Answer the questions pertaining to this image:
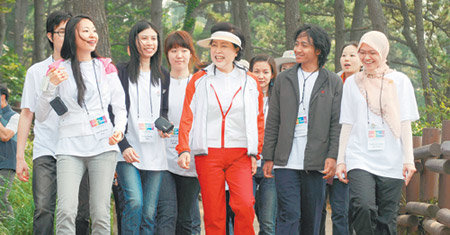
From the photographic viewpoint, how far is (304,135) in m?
5.84

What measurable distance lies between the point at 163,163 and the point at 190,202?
1.78 ft

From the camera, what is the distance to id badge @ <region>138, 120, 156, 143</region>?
5781 millimetres

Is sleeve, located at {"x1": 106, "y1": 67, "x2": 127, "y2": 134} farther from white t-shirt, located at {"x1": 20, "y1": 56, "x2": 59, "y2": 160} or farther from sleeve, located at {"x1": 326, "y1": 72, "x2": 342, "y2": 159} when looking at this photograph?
sleeve, located at {"x1": 326, "y1": 72, "x2": 342, "y2": 159}

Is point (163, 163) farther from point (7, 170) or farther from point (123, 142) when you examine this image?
point (7, 170)

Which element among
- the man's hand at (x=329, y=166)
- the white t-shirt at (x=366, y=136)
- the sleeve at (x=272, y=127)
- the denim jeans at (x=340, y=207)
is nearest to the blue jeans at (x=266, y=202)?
the denim jeans at (x=340, y=207)

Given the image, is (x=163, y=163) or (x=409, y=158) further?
(x=163, y=163)

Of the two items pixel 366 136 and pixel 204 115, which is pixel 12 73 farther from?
pixel 366 136

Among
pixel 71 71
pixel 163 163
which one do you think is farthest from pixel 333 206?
pixel 71 71

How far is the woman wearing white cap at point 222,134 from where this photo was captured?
5.56m

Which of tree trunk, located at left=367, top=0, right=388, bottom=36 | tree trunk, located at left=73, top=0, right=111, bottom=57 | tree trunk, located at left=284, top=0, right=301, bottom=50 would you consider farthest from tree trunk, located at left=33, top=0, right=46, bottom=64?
tree trunk, located at left=367, top=0, right=388, bottom=36

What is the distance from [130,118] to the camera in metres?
5.88

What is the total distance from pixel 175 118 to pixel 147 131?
450 mm

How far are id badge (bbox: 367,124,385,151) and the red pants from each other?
1.11 meters

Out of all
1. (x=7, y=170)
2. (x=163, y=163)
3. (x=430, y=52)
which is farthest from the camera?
(x=430, y=52)
